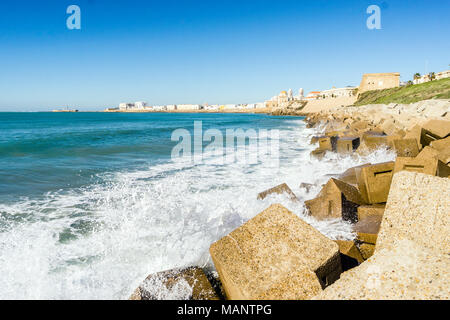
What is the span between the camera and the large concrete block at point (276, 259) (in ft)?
6.62

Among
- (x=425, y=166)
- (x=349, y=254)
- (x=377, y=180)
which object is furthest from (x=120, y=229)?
(x=425, y=166)

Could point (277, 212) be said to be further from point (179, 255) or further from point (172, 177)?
point (172, 177)

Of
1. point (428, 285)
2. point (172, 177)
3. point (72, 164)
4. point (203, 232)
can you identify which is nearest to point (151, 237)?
point (203, 232)

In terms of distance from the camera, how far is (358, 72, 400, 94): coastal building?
6306 cm

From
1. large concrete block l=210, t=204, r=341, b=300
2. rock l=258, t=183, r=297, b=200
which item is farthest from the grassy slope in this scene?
large concrete block l=210, t=204, r=341, b=300

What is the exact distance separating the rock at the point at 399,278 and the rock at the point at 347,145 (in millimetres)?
7971

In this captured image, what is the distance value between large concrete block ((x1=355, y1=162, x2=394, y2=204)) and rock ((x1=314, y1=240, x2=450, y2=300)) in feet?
8.48

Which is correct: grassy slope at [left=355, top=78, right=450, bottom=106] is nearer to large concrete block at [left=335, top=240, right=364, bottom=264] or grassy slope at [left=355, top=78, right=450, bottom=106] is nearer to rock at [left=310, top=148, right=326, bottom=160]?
rock at [left=310, top=148, right=326, bottom=160]

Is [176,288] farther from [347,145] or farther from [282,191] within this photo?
[347,145]

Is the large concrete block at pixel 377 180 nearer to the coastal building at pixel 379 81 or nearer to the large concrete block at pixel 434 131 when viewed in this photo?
the large concrete block at pixel 434 131

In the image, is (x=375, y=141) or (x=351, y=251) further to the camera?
(x=375, y=141)

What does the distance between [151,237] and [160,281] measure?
6.26ft

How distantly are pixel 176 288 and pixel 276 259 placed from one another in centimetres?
101

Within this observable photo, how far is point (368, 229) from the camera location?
10.7 feet
